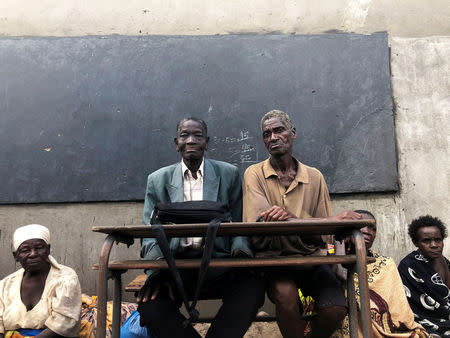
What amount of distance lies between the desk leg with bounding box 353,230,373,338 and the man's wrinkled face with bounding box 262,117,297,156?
0.81m

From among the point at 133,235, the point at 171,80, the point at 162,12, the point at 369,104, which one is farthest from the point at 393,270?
the point at 162,12

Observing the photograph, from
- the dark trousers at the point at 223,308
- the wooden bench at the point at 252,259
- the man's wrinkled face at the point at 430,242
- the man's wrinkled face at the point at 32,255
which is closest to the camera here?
the wooden bench at the point at 252,259

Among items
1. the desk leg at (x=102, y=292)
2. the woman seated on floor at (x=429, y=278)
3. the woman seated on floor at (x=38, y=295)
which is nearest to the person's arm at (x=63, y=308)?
the woman seated on floor at (x=38, y=295)

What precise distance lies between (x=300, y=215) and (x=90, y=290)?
90.6 inches

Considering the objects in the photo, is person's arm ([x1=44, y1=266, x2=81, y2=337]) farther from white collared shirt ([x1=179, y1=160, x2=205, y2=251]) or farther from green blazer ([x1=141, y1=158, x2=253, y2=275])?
white collared shirt ([x1=179, y1=160, x2=205, y2=251])

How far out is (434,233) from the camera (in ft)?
11.7

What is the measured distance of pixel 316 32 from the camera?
4.37m

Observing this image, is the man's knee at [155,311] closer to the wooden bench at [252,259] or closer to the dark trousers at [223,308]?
the dark trousers at [223,308]

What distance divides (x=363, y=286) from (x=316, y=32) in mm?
2962

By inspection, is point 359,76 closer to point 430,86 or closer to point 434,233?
point 430,86

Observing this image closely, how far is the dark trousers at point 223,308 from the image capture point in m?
2.30

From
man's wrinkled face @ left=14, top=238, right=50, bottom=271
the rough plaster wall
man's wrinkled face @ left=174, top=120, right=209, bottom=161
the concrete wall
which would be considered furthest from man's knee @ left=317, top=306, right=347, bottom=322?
the rough plaster wall

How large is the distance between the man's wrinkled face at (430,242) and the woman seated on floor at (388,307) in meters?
0.50

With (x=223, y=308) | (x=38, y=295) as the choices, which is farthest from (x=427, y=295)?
(x=38, y=295)
